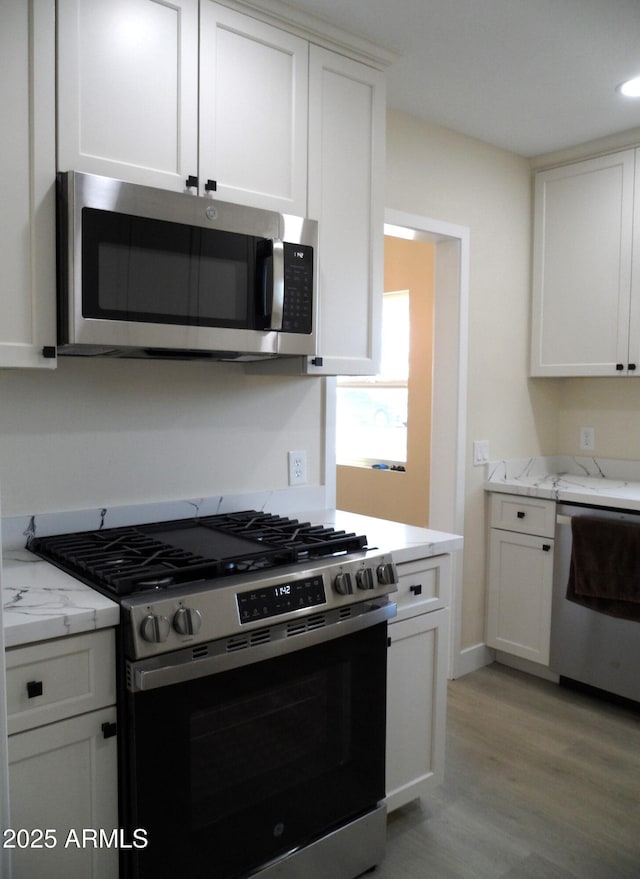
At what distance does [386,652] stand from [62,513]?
102 cm

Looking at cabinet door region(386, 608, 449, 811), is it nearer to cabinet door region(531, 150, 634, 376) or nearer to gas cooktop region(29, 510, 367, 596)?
gas cooktop region(29, 510, 367, 596)

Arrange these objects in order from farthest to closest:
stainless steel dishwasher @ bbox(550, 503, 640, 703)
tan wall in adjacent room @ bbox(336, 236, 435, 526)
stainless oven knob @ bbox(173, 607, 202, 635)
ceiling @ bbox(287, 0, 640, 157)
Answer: tan wall in adjacent room @ bbox(336, 236, 435, 526) < stainless steel dishwasher @ bbox(550, 503, 640, 703) < ceiling @ bbox(287, 0, 640, 157) < stainless oven knob @ bbox(173, 607, 202, 635)

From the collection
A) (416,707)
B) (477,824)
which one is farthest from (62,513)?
(477,824)

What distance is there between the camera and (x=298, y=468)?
2555 mm

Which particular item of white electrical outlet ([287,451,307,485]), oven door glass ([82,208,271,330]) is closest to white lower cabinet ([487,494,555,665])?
white electrical outlet ([287,451,307,485])

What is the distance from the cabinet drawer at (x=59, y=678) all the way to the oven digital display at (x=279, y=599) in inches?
12.1

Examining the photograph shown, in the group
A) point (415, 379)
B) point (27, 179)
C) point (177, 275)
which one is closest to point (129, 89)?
point (27, 179)

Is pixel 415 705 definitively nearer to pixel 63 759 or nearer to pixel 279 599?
pixel 279 599

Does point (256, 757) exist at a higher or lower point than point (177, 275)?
lower

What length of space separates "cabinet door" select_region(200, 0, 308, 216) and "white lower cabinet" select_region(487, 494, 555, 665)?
6.07ft

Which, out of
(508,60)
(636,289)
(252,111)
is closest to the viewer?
(252,111)

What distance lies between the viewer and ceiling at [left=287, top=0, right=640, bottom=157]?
215 centimetres

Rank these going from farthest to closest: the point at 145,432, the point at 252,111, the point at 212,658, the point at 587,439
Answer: the point at 587,439, the point at 145,432, the point at 252,111, the point at 212,658

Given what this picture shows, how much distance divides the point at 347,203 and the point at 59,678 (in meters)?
1.67
